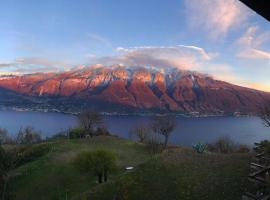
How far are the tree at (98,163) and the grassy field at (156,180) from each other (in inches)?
81.6

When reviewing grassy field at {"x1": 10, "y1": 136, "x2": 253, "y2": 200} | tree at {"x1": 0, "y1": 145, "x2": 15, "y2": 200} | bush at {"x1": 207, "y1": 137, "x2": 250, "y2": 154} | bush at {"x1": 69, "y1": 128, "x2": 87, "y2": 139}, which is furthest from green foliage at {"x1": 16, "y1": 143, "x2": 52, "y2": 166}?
bush at {"x1": 207, "y1": 137, "x2": 250, "y2": 154}

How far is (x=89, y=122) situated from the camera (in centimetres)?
9938

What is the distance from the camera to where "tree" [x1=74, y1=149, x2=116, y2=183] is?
44.0m

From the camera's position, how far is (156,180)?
2986cm

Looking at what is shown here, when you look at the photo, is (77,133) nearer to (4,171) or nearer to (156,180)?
(4,171)

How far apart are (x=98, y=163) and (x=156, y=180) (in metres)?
16.3

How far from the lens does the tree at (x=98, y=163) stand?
1731 inches

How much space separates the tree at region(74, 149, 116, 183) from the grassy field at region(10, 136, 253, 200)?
6.80ft

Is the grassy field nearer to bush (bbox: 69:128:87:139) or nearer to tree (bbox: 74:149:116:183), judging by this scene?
tree (bbox: 74:149:116:183)

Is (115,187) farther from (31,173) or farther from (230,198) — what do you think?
(31,173)

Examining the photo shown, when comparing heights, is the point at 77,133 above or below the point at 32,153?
above

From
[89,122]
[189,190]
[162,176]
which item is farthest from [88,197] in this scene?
[89,122]

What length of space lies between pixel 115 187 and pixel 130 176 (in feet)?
6.96

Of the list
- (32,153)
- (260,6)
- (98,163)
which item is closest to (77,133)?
(32,153)
